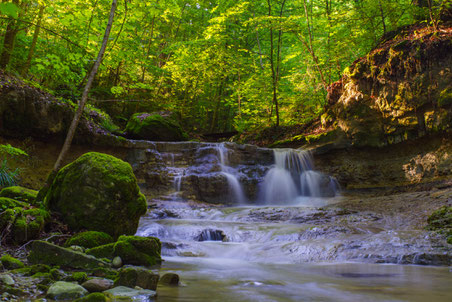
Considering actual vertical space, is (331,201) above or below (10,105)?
below

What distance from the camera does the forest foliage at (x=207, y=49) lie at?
7.94 meters

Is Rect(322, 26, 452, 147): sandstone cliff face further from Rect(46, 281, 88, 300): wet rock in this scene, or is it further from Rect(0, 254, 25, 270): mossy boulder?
Rect(0, 254, 25, 270): mossy boulder

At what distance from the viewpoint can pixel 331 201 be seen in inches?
415

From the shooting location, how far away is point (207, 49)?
16828 mm

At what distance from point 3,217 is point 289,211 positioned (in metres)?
6.13

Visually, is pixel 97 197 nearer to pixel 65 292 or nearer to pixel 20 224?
pixel 20 224

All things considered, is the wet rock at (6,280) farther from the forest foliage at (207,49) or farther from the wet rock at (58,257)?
the forest foliage at (207,49)

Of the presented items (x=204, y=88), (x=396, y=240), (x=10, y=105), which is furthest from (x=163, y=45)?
(x=396, y=240)

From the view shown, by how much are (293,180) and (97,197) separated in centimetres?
852

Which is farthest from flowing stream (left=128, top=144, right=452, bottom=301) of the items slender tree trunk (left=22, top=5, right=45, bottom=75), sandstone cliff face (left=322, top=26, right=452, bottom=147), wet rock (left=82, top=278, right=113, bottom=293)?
slender tree trunk (left=22, top=5, right=45, bottom=75)

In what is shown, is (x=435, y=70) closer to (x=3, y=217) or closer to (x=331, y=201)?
(x=331, y=201)

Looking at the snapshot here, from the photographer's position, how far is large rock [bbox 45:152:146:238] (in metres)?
4.79

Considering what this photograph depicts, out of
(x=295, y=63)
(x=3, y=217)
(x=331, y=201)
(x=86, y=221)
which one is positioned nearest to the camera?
(x=3, y=217)

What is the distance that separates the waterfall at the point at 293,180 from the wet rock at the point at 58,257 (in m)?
8.60
